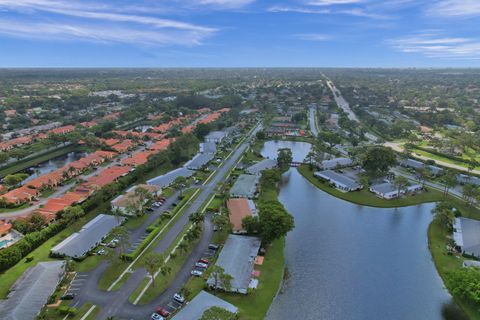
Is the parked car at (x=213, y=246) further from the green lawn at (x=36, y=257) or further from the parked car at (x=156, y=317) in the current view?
the green lawn at (x=36, y=257)

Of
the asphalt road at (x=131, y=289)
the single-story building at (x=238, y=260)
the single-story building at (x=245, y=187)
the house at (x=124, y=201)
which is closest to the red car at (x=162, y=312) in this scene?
the asphalt road at (x=131, y=289)

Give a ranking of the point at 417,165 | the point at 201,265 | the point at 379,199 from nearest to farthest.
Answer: the point at 201,265 < the point at 379,199 < the point at 417,165

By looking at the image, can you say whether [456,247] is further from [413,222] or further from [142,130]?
[142,130]

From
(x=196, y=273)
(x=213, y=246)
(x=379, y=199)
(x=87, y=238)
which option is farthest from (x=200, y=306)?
(x=379, y=199)

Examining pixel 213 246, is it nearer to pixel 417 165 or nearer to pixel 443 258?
pixel 443 258

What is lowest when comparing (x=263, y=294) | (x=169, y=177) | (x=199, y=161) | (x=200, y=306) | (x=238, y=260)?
(x=263, y=294)
